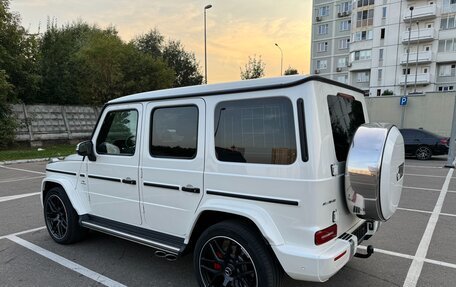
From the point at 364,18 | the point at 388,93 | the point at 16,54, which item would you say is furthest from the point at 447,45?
the point at 16,54

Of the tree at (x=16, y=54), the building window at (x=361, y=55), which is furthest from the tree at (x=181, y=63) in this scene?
the building window at (x=361, y=55)

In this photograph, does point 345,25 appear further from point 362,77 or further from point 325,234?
point 325,234

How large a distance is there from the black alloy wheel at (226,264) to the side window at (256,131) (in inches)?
30.7

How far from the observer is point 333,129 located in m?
2.87

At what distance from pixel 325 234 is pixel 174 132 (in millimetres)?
1792

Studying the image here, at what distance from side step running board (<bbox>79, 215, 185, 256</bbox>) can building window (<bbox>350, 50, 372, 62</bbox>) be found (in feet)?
155

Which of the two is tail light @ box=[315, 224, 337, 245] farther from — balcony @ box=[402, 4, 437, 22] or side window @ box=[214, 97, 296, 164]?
balcony @ box=[402, 4, 437, 22]

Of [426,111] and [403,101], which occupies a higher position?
[403,101]

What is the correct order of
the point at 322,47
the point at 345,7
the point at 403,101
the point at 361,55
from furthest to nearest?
1. the point at 322,47
2. the point at 345,7
3. the point at 361,55
4. the point at 403,101

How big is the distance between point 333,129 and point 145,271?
2633mm

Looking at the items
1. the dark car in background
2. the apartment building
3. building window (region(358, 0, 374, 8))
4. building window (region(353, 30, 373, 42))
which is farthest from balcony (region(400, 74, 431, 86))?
the dark car in background

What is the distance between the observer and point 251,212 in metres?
2.76

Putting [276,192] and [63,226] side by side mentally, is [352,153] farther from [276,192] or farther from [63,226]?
[63,226]

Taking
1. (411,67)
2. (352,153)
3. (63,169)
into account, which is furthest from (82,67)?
(411,67)
